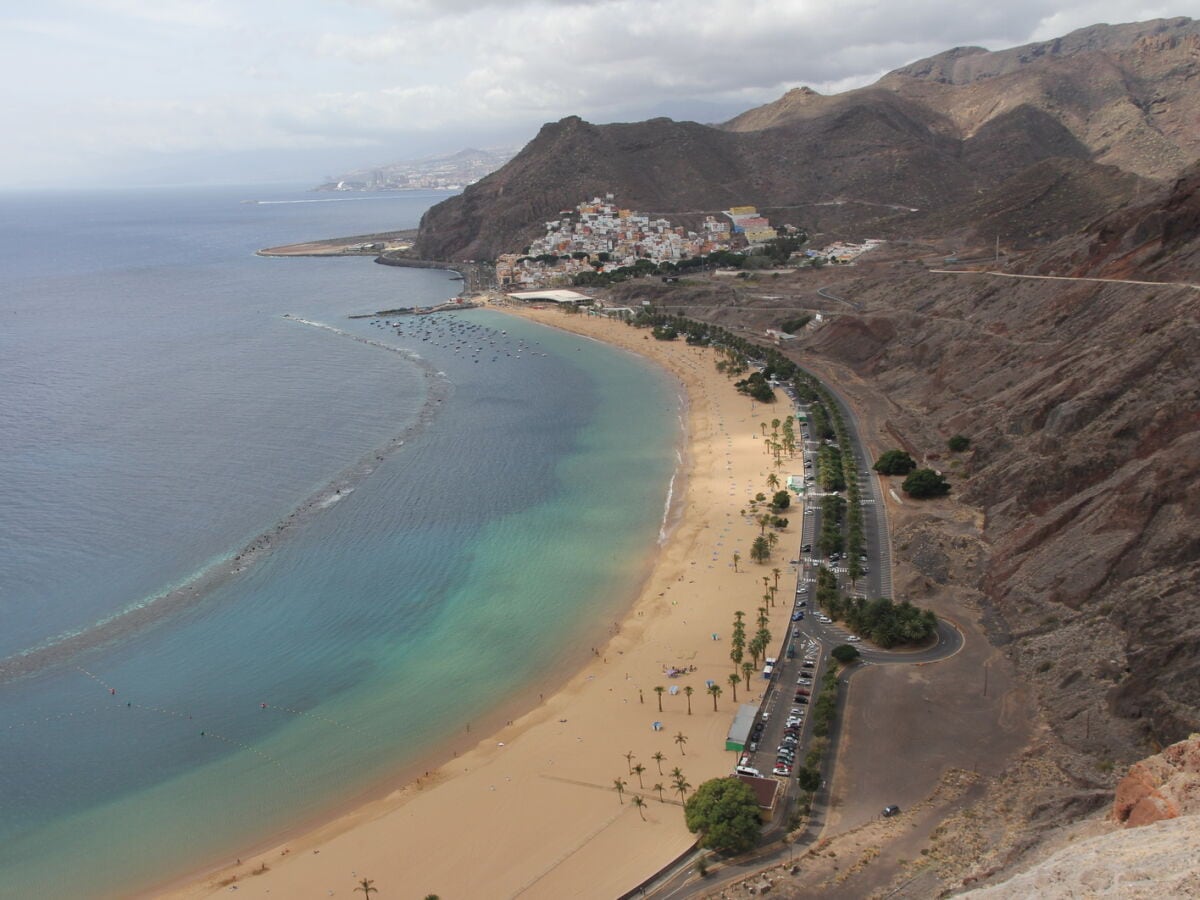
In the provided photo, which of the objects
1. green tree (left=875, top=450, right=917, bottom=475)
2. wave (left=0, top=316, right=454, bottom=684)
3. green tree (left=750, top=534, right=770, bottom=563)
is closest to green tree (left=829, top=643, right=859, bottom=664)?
green tree (left=750, top=534, right=770, bottom=563)

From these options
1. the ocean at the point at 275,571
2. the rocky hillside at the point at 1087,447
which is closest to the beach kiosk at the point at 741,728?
the ocean at the point at 275,571

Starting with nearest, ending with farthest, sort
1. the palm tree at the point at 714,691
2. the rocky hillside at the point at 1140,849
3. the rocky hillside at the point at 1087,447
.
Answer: the rocky hillside at the point at 1140,849 < the rocky hillside at the point at 1087,447 < the palm tree at the point at 714,691

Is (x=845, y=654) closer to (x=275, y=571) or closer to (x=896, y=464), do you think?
(x=896, y=464)

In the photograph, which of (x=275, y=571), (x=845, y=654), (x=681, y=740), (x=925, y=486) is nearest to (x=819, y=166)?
(x=925, y=486)

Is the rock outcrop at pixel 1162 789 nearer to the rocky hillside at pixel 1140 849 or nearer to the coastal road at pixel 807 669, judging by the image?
the rocky hillside at pixel 1140 849

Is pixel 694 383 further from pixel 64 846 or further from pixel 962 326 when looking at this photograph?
pixel 64 846

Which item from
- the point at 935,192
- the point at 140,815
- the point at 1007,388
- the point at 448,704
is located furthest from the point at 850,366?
the point at 935,192
